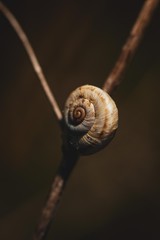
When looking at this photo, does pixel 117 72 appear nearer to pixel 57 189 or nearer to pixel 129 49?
pixel 129 49

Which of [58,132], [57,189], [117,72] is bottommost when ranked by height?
[58,132]

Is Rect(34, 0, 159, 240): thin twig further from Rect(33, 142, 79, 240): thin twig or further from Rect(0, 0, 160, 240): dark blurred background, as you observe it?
Rect(0, 0, 160, 240): dark blurred background

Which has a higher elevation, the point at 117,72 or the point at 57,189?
the point at 117,72

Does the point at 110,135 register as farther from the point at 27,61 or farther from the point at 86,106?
the point at 27,61

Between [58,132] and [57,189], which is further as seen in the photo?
[58,132]

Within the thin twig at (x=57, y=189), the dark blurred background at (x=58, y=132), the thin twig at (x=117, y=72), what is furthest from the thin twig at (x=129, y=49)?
the dark blurred background at (x=58, y=132)

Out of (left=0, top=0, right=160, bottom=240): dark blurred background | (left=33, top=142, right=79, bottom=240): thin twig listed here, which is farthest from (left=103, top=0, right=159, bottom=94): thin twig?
(left=0, top=0, right=160, bottom=240): dark blurred background

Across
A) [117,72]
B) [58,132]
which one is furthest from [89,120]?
[58,132]
